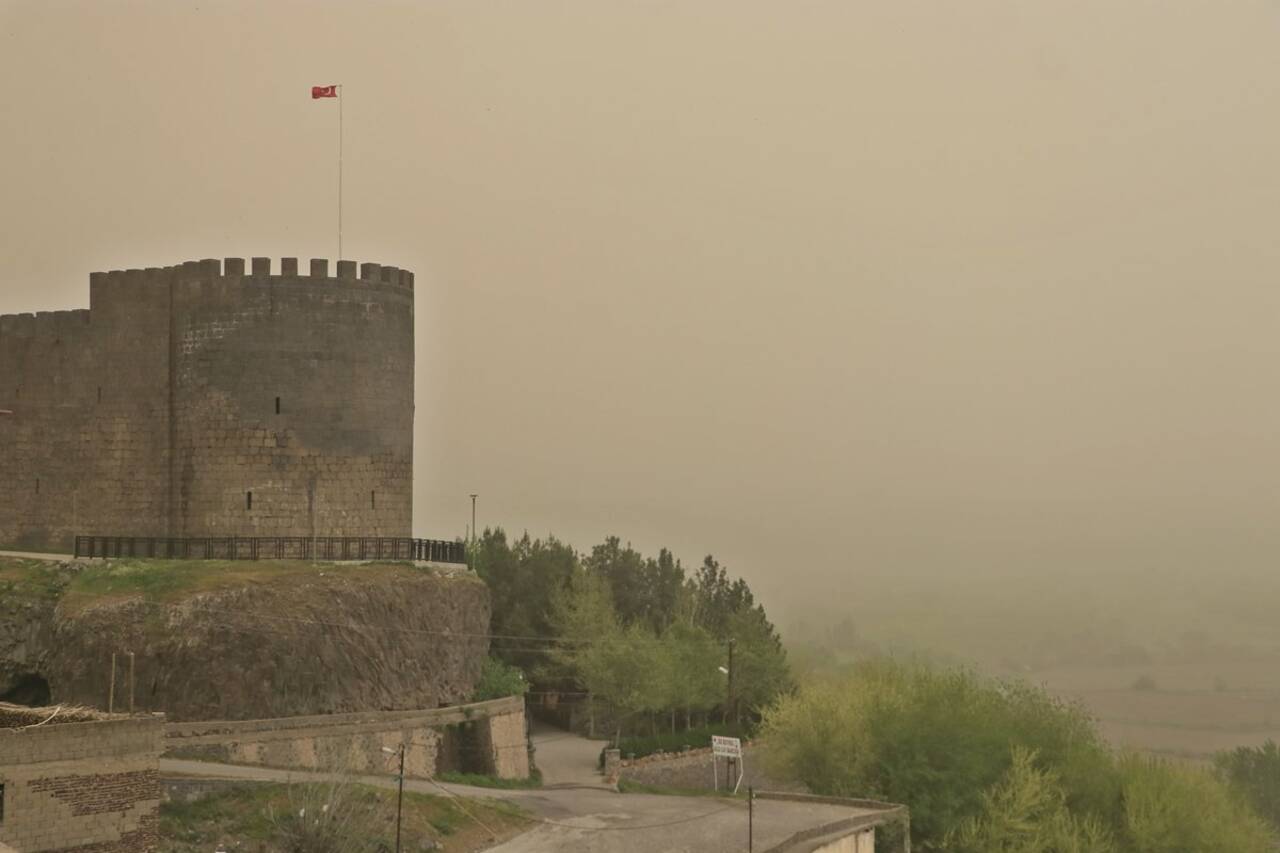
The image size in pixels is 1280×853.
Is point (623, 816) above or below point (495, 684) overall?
below

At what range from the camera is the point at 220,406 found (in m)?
37.6

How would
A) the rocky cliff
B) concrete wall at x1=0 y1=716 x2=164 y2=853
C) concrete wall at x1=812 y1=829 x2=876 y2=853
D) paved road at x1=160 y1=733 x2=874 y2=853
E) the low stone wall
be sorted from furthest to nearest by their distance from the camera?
concrete wall at x1=812 y1=829 x2=876 y2=853
the rocky cliff
the low stone wall
paved road at x1=160 y1=733 x2=874 y2=853
concrete wall at x1=0 y1=716 x2=164 y2=853

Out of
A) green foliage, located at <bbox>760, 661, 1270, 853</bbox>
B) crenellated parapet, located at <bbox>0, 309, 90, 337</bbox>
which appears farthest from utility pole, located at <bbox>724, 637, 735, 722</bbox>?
crenellated parapet, located at <bbox>0, 309, 90, 337</bbox>

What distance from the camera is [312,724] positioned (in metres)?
33.1

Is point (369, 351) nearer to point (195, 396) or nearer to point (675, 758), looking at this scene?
point (195, 396)

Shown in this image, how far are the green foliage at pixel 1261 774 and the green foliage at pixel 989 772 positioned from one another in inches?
1075

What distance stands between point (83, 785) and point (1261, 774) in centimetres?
6049

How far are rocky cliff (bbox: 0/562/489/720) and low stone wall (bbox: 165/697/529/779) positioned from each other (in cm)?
41

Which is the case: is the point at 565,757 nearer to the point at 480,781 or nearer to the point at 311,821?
the point at 480,781

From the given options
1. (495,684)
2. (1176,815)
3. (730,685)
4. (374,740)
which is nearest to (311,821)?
(374,740)

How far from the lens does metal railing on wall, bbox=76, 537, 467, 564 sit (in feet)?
122

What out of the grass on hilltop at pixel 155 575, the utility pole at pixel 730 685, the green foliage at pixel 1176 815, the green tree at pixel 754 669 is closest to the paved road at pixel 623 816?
the grass on hilltop at pixel 155 575

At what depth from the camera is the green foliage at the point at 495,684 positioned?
127 feet

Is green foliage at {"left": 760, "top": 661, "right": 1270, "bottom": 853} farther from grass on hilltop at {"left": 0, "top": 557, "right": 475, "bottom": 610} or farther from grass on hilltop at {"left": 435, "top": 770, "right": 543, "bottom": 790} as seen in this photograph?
grass on hilltop at {"left": 0, "top": 557, "right": 475, "bottom": 610}
